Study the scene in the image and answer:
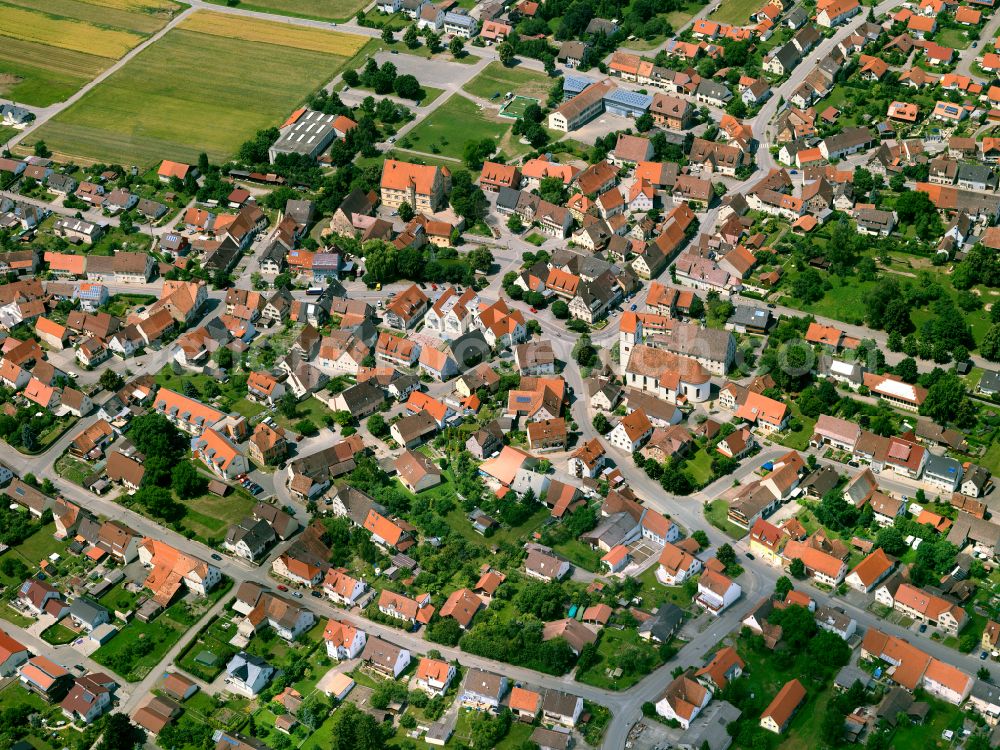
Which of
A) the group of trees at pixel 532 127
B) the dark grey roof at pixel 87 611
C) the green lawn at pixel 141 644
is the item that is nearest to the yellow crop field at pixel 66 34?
the group of trees at pixel 532 127

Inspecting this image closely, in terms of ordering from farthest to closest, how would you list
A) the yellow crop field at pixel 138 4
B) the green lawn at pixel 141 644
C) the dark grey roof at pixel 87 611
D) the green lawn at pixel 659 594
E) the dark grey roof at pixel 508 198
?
1. the yellow crop field at pixel 138 4
2. the dark grey roof at pixel 508 198
3. the dark grey roof at pixel 87 611
4. the green lawn at pixel 659 594
5. the green lawn at pixel 141 644

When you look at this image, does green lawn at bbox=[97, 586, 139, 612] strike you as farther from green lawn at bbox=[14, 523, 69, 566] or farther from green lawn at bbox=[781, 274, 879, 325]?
green lawn at bbox=[781, 274, 879, 325]

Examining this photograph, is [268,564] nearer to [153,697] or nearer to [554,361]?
[153,697]

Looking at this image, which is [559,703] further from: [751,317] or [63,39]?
[63,39]

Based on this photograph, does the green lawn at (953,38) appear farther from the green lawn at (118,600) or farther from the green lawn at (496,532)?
the green lawn at (118,600)

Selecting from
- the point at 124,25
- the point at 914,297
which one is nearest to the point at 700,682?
the point at 914,297

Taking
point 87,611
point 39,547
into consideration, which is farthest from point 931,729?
point 39,547
